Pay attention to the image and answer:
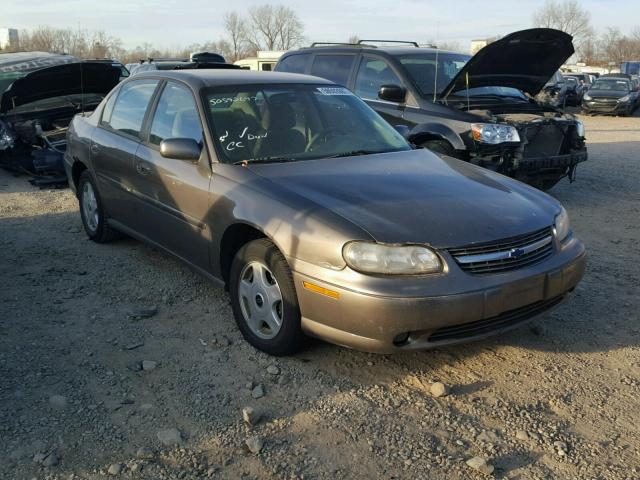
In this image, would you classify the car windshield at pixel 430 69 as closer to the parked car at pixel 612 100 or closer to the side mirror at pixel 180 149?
the side mirror at pixel 180 149

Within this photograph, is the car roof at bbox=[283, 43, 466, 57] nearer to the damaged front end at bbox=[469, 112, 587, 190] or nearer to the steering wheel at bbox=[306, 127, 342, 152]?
the damaged front end at bbox=[469, 112, 587, 190]

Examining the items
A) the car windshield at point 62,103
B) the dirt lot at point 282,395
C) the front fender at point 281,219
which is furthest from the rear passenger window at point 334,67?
the front fender at point 281,219

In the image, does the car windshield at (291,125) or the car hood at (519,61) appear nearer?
the car windshield at (291,125)

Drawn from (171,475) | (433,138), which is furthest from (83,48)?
(171,475)

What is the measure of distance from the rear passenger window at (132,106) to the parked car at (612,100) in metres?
23.5

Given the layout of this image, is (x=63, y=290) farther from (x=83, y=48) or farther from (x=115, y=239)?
(x=83, y=48)

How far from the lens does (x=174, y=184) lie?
420 cm

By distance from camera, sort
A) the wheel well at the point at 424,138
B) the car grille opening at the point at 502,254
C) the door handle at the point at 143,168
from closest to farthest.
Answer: the car grille opening at the point at 502,254, the door handle at the point at 143,168, the wheel well at the point at 424,138

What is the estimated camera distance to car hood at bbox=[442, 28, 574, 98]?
22.6ft

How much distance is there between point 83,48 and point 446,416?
223 ft

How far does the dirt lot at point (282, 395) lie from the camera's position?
2693mm

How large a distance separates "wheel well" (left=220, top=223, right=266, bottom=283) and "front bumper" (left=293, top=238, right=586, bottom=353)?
0.57 metres

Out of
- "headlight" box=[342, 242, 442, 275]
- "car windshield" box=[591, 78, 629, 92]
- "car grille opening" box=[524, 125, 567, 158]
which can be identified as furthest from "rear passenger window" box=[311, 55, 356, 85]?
"car windshield" box=[591, 78, 629, 92]

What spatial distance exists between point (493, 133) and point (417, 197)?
356cm
